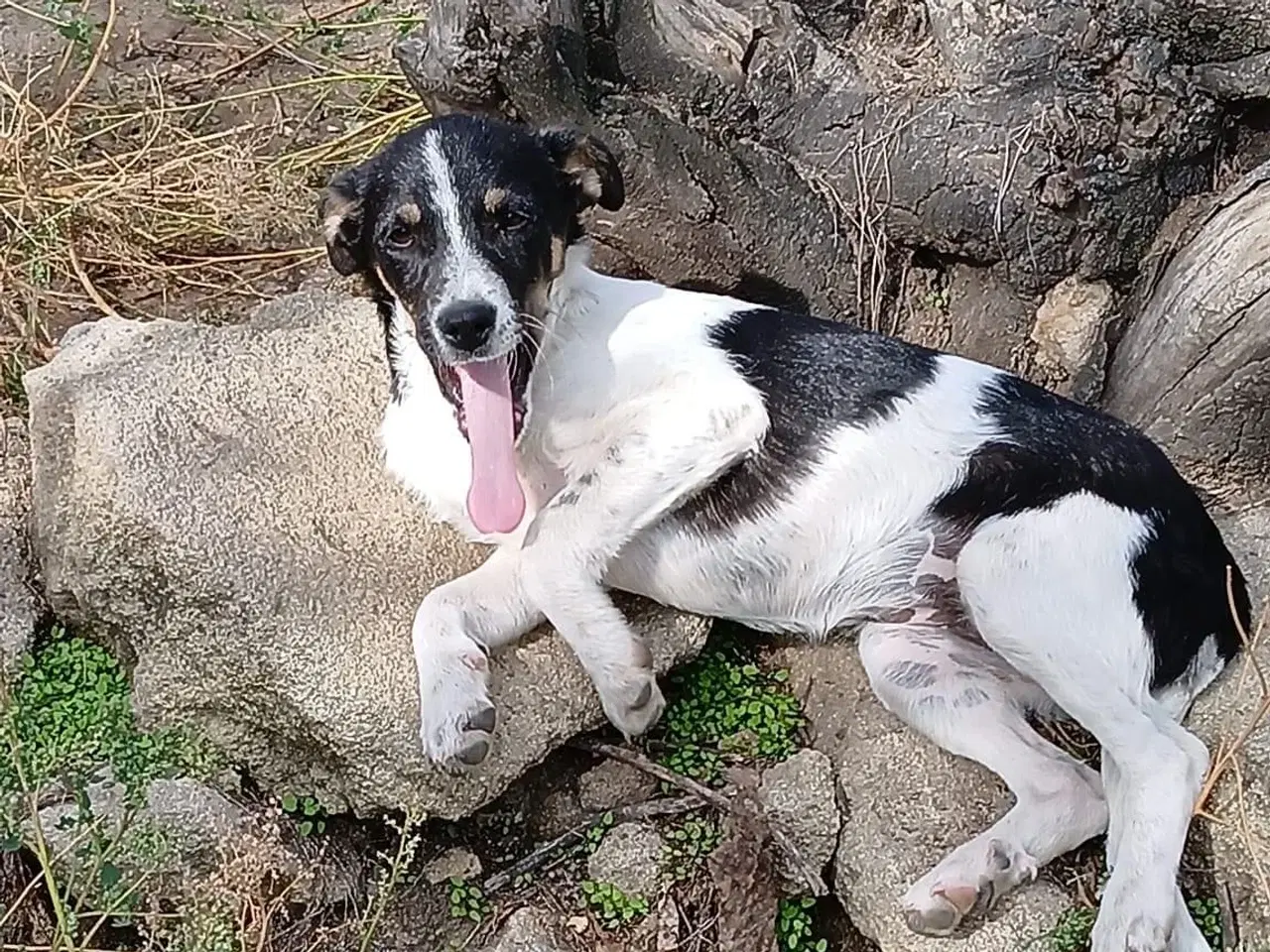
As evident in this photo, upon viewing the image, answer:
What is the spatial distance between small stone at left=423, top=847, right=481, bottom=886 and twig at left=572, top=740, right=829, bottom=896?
0.42 meters

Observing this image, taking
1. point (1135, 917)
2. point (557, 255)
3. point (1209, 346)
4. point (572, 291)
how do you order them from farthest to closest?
point (1209, 346) < point (572, 291) < point (557, 255) < point (1135, 917)

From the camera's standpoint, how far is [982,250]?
17.3 feet

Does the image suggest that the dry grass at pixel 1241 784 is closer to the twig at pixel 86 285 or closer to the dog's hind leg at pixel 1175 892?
the dog's hind leg at pixel 1175 892

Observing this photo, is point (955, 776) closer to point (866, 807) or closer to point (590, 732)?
point (866, 807)

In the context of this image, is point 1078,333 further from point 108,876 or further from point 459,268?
point 108,876

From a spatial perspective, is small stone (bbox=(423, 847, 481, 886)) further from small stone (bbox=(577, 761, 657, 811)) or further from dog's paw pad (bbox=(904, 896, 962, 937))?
dog's paw pad (bbox=(904, 896, 962, 937))

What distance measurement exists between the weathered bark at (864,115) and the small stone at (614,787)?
5.87 ft

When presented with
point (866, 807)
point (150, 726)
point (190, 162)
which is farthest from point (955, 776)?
point (190, 162)

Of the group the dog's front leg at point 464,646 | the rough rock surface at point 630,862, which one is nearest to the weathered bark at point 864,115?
the dog's front leg at point 464,646

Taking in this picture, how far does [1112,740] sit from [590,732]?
1.35 metres

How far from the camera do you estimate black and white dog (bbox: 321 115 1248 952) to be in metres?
4.20

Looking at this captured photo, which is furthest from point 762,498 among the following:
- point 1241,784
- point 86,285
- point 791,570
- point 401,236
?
point 86,285

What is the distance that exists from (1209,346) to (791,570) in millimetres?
1395

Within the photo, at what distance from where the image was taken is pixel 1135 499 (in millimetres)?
4367
